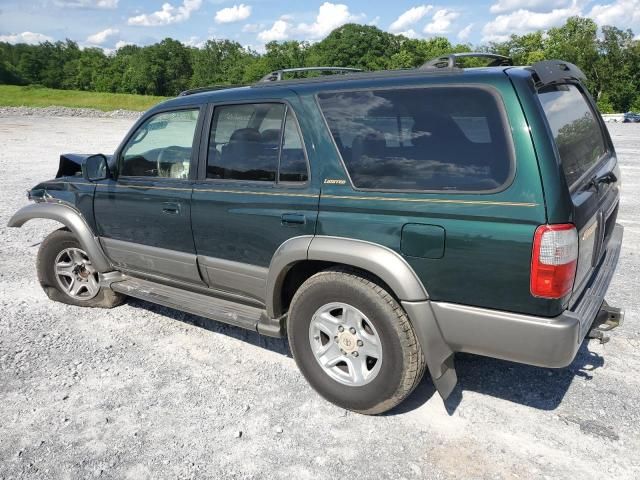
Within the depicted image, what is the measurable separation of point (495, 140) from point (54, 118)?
35054 millimetres

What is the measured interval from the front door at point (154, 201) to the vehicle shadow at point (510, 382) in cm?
182

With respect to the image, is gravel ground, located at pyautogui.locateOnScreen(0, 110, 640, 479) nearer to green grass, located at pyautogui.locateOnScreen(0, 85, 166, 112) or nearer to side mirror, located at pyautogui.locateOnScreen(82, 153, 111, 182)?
side mirror, located at pyautogui.locateOnScreen(82, 153, 111, 182)

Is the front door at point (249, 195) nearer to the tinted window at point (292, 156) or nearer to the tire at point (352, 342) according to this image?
the tinted window at point (292, 156)

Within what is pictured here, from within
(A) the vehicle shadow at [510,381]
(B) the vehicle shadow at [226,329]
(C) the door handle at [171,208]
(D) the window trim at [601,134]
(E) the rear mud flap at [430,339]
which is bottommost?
(B) the vehicle shadow at [226,329]

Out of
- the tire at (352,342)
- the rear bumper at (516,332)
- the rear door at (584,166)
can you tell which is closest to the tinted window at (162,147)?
the tire at (352,342)

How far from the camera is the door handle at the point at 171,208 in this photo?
3830 millimetres

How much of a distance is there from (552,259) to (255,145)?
2022mm

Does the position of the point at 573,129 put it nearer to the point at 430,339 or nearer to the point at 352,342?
the point at 430,339

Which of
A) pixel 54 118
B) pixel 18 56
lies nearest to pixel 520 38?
pixel 54 118

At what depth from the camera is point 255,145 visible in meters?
3.57

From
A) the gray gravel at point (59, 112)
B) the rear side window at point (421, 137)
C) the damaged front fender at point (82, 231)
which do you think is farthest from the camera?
the gray gravel at point (59, 112)

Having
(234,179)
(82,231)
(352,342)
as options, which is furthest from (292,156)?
(82,231)

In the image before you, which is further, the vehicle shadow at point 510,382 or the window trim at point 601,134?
the vehicle shadow at point 510,382

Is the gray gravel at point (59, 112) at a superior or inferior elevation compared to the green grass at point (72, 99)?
inferior
